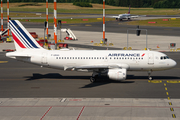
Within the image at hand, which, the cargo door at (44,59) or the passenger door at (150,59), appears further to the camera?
the cargo door at (44,59)

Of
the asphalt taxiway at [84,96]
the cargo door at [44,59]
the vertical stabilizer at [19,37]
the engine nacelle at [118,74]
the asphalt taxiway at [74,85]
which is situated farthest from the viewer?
the vertical stabilizer at [19,37]

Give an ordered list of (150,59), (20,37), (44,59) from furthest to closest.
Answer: (20,37), (44,59), (150,59)

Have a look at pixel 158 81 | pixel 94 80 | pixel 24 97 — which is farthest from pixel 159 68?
pixel 24 97

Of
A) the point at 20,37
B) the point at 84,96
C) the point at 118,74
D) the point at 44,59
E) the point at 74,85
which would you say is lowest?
the point at 84,96

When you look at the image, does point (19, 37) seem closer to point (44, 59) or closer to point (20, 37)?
point (20, 37)

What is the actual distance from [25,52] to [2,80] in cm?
572

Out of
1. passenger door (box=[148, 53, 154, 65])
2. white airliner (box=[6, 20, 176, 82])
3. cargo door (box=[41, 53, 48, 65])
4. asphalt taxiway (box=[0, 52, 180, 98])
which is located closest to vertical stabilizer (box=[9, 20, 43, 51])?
white airliner (box=[6, 20, 176, 82])

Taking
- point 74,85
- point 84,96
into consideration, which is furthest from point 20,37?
point 84,96

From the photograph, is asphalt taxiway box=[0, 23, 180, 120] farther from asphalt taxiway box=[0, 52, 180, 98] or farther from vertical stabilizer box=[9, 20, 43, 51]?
vertical stabilizer box=[9, 20, 43, 51]

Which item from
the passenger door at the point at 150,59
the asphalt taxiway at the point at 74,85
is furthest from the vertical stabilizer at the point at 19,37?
the passenger door at the point at 150,59

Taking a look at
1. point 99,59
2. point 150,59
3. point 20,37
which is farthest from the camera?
point 20,37

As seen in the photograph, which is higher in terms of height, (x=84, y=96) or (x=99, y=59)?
(x=99, y=59)

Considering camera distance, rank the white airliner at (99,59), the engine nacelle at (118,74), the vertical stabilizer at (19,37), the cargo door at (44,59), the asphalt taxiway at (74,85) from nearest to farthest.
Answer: the asphalt taxiway at (74,85) < the engine nacelle at (118,74) < the white airliner at (99,59) < the cargo door at (44,59) < the vertical stabilizer at (19,37)

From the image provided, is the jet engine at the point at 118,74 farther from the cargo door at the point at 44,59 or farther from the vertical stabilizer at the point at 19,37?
the vertical stabilizer at the point at 19,37
